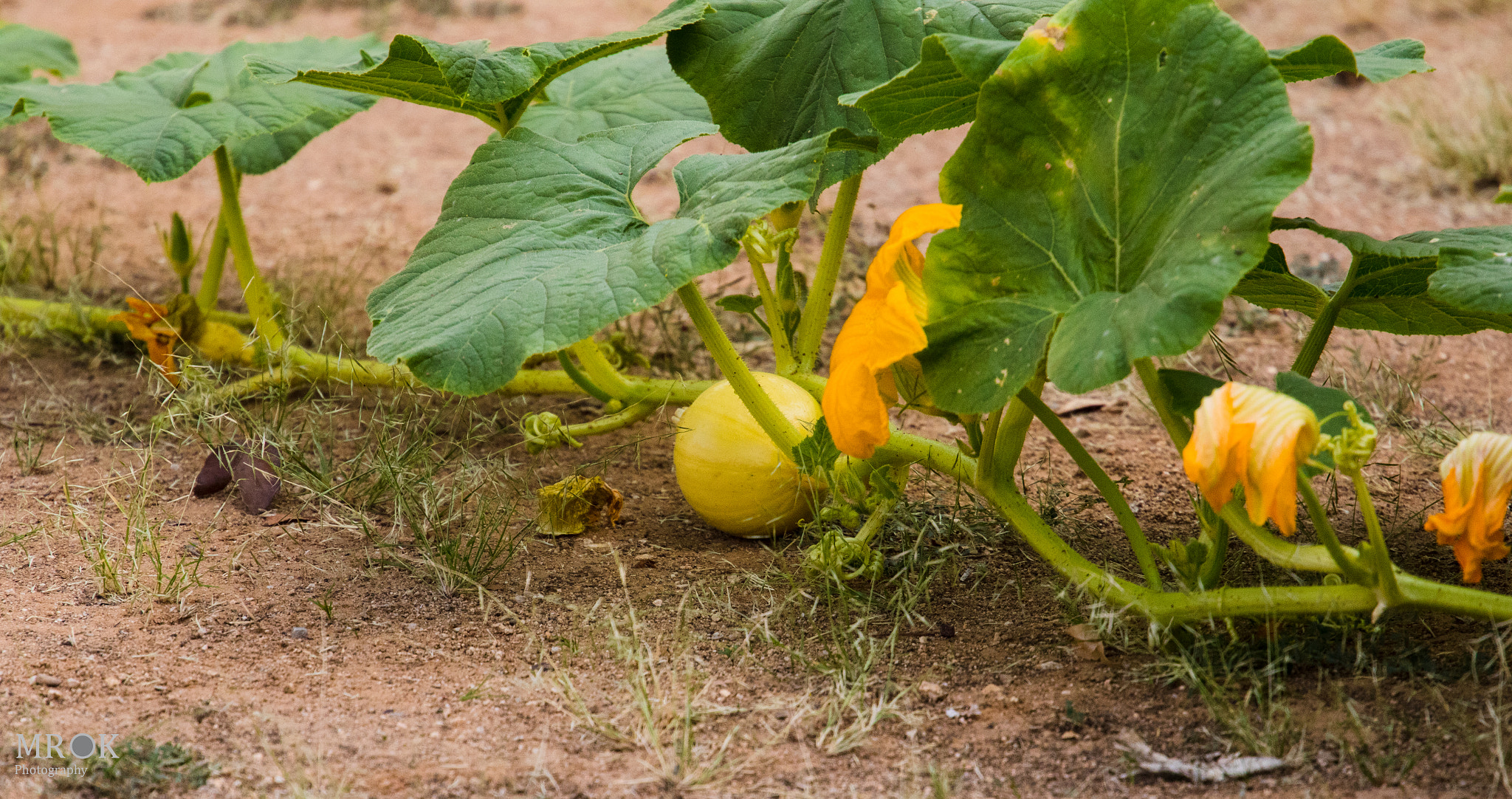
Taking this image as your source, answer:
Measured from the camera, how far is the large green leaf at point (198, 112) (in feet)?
8.05

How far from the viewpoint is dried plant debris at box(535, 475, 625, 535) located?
2238mm

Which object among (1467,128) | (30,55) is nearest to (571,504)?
(30,55)

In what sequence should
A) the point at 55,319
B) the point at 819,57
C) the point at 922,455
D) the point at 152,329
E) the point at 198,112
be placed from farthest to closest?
the point at 55,319 < the point at 152,329 < the point at 198,112 < the point at 819,57 < the point at 922,455

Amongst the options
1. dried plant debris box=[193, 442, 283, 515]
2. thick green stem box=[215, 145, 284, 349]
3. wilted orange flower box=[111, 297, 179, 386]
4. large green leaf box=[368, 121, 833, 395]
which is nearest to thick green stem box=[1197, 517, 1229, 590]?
large green leaf box=[368, 121, 833, 395]

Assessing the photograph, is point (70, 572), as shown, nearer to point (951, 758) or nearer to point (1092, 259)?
point (951, 758)

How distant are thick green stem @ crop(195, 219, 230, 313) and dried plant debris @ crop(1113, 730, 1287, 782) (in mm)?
2419

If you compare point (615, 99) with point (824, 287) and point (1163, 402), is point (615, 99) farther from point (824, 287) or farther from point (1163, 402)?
point (1163, 402)

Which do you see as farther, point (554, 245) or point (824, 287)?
point (824, 287)

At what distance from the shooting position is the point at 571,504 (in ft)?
7.38

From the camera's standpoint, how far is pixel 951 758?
1571 mm

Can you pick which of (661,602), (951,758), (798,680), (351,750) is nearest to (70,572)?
(351,750)

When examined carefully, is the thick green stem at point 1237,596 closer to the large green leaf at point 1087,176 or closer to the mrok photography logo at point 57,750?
the large green leaf at point 1087,176

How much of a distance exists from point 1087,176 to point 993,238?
0.52ft

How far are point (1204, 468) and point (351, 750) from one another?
111 centimetres
